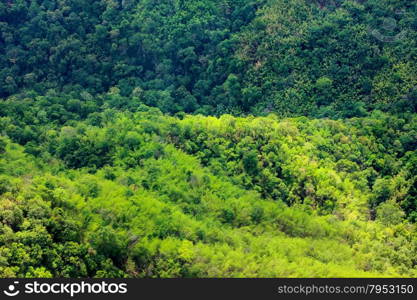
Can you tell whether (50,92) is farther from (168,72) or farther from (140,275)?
(140,275)

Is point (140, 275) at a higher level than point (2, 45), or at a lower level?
lower

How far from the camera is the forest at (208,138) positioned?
178 ft

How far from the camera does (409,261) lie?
59.2 metres

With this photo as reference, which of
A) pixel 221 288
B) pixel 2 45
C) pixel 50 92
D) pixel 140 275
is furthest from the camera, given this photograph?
pixel 2 45

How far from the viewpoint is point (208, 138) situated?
230 ft

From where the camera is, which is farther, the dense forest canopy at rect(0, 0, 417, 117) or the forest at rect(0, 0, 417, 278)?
the dense forest canopy at rect(0, 0, 417, 117)

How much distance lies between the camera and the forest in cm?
5419

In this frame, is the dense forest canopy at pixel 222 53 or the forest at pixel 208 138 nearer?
the forest at pixel 208 138

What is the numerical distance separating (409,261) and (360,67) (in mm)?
30226

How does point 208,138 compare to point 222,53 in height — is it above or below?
below

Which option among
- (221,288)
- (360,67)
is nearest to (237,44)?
(360,67)

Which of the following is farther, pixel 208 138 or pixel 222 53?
pixel 222 53

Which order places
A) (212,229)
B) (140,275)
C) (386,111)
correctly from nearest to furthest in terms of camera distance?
(140,275)
(212,229)
(386,111)

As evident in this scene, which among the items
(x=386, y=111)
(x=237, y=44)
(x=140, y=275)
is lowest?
(x=140, y=275)
